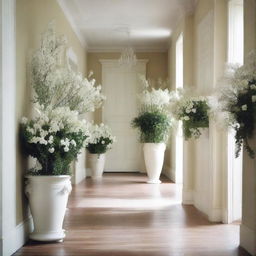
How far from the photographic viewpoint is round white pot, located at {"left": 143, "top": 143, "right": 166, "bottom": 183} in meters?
9.99

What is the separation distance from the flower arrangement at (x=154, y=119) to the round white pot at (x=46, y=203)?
5.11 meters

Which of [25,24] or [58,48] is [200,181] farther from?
[25,24]

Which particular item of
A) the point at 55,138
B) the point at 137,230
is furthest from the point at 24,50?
the point at 137,230

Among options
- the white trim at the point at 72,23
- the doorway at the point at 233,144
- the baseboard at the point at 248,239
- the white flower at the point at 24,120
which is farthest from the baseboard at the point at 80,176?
the baseboard at the point at 248,239

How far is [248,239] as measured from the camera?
441 cm

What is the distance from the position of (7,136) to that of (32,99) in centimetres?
113

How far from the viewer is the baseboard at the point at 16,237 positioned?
4.19m

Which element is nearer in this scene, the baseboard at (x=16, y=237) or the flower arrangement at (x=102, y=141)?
the baseboard at (x=16, y=237)

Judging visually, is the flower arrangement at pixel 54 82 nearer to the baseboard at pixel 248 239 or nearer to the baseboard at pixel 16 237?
the baseboard at pixel 16 237

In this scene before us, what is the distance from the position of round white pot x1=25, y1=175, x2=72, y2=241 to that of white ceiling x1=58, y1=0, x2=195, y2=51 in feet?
12.9

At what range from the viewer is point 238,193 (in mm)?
5711

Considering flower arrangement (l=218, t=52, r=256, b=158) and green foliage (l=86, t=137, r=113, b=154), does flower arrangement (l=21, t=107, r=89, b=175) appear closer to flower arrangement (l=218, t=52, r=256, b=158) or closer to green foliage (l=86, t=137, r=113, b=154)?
flower arrangement (l=218, t=52, r=256, b=158)

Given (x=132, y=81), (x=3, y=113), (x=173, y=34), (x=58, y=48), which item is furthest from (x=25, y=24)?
(x=132, y=81)

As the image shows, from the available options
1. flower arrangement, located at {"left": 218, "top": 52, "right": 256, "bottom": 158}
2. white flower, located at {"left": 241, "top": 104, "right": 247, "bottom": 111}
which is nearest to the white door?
flower arrangement, located at {"left": 218, "top": 52, "right": 256, "bottom": 158}
